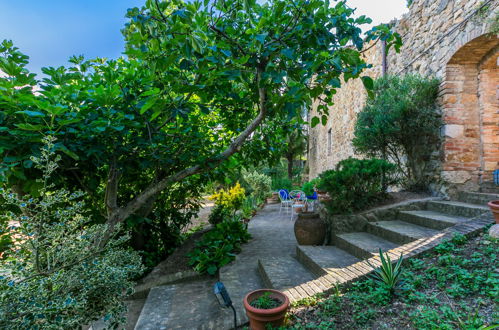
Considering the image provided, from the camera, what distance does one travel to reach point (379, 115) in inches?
165

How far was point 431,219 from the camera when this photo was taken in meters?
3.11

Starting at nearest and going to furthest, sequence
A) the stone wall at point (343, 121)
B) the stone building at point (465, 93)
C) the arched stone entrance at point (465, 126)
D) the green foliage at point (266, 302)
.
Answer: the green foliage at point (266, 302), the stone building at point (465, 93), the arched stone entrance at point (465, 126), the stone wall at point (343, 121)

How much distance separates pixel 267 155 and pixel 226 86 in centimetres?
145

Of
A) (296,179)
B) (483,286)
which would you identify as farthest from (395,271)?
(296,179)

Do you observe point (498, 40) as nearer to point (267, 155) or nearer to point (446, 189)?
point (446, 189)

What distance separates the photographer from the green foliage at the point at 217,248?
3.40 m

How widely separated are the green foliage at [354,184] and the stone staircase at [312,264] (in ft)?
1.22

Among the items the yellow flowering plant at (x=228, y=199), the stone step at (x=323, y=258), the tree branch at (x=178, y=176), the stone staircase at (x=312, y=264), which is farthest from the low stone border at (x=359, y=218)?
the yellow flowering plant at (x=228, y=199)

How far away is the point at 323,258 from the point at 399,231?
1.02m

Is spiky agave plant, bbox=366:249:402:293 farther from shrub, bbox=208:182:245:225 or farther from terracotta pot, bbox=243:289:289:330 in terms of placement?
shrub, bbox=208:182:245:225

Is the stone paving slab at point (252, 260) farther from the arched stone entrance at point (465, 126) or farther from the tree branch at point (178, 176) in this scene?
the arched stone entrance at point (465, 126)

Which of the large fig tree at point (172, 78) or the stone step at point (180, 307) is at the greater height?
the large fig tree at point (172, 78)

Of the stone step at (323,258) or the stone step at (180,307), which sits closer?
the stone step at (180,307)

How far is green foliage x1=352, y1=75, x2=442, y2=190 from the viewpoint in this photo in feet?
13.3
